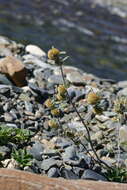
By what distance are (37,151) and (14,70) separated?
2320mm

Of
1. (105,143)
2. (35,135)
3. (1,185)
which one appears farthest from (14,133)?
(1,185)

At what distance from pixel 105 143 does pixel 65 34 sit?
42.7ft

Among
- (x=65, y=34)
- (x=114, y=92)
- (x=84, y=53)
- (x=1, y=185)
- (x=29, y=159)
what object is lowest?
(x=1, y=185)

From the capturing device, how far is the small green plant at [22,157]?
532 cm

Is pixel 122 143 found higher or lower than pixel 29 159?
higher

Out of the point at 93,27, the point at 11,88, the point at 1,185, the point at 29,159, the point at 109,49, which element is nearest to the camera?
the point at 1,185

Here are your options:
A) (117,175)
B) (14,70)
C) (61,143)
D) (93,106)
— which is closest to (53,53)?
(93,106)

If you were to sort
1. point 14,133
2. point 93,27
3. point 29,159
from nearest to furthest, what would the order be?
point 29,159, point 14,133, point 93,27

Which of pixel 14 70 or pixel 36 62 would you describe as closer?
pixel 14 70

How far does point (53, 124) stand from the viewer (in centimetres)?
551

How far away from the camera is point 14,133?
19.8 ft

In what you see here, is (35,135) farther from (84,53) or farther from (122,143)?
(84,53)

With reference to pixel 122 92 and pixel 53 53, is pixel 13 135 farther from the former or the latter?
pixel 122 92

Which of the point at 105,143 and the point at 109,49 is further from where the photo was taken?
the point at 109,49
